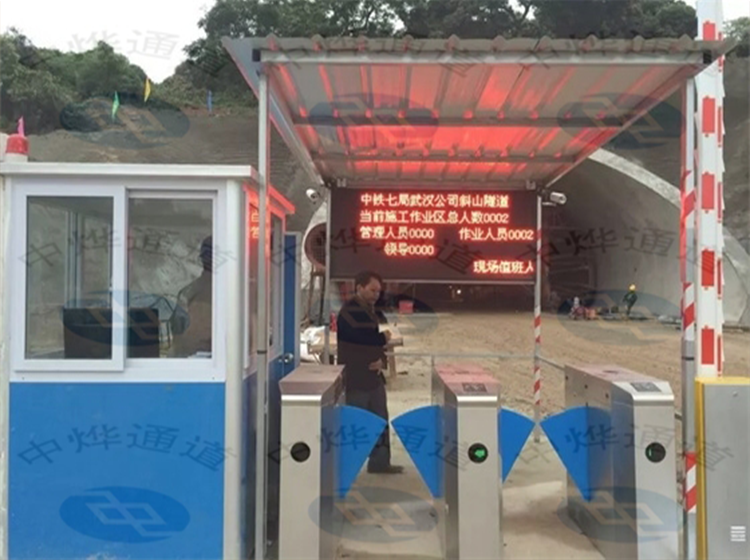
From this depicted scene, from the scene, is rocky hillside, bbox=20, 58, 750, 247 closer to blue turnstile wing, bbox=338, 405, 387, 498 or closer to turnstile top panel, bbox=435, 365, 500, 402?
turnstile top panel, bbox=435, 365, 500, 402

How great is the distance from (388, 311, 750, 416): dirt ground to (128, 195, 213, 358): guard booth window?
3.95 m

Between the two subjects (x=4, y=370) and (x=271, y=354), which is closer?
(x=4, y=370)

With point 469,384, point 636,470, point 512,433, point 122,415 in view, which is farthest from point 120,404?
point 636,470

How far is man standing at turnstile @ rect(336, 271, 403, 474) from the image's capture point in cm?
484

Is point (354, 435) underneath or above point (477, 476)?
above

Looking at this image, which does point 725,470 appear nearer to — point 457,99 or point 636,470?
point 636,470

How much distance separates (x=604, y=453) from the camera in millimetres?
3771

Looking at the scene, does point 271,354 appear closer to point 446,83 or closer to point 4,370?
point 4,370

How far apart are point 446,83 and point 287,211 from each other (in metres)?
1.57

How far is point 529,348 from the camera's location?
1425cm

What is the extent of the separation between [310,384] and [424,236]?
245 centimetres

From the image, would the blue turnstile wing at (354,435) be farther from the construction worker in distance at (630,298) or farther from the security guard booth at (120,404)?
the construction worker in distance at (630,298)

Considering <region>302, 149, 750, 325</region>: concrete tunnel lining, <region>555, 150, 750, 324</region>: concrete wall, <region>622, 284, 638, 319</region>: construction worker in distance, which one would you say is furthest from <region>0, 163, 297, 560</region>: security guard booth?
<region>622, 284, 638, 319</region>: construction worker in distance

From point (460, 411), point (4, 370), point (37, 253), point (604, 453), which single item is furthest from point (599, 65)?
point (4, 370)
